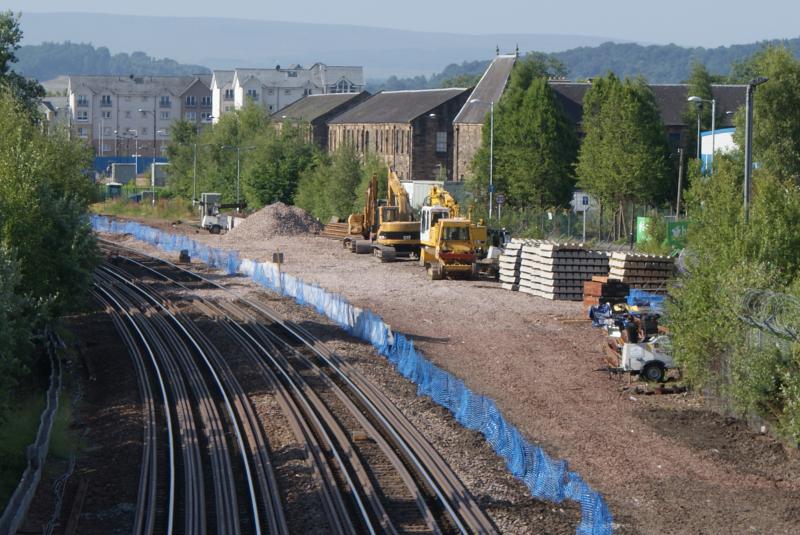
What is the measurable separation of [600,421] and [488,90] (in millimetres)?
65777

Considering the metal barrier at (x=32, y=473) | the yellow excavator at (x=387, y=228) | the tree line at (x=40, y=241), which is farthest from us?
the yellow excavator at (x=387, y=228)

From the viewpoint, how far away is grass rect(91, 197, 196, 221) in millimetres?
89125

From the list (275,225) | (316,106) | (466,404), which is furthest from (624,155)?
(316,106)

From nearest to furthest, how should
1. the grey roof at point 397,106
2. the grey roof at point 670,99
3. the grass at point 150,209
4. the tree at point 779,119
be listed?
the tree at point 779,119 < the grey roof at point 670,99 < the grass at point 150,209 < the grey roof at point 397,106

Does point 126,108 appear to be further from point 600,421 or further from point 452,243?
point 600,421

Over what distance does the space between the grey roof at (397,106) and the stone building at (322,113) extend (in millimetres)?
1808

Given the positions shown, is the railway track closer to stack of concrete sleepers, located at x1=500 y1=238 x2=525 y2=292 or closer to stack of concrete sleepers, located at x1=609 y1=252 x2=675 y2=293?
stack of concrete sleepers, located at x1=500 y1=238 x2=525 y2=292

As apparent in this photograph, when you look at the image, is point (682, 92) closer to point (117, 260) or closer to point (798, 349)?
point (117, 260)

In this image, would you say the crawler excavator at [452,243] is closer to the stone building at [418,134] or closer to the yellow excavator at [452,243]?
the yellow excavator at [452,243]

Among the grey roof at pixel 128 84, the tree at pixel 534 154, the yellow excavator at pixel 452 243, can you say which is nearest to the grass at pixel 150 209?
the tree at pixel 534 154

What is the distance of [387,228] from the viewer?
180 ft

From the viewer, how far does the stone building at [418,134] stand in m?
89.4

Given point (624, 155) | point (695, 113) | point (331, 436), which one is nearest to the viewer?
point (331, 436)

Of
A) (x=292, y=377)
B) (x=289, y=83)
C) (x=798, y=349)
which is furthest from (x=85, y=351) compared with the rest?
(x=289, y=83)
